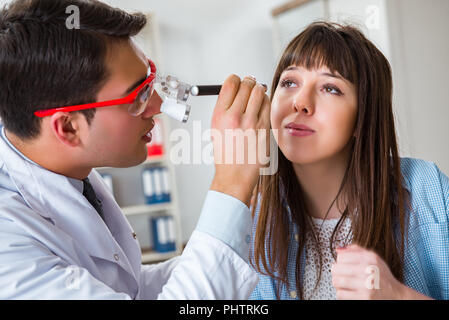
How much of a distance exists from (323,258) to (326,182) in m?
0.22

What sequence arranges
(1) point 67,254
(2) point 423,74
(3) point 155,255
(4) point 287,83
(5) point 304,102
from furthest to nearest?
(3) point 155,255
(2) point 423,74
(4) point 287,83
(5) point 304,102
(1) point 67,254

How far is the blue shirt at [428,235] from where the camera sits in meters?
1.06

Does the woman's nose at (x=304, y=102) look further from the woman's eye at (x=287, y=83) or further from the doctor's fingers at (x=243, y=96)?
the doctor's fingers at (x=243, y=96)

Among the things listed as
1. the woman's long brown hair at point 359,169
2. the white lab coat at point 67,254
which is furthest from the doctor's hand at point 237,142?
the woman's long brown hair at point 359,169

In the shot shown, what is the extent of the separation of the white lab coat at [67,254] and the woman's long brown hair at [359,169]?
41 cm

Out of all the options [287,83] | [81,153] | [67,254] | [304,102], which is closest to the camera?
[67,254]

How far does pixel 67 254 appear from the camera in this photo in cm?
91

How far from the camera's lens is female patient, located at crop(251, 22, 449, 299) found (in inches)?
43.4

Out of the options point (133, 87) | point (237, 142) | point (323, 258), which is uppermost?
point (133, 87)

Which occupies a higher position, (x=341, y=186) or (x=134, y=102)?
(x=134, y=102)

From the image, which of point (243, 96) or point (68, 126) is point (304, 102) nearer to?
point (243, 96)

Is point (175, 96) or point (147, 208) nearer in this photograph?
point (175, 96)

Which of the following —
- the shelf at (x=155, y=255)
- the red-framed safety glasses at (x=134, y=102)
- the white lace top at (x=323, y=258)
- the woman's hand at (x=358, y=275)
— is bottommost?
the shelf at (x=155, y=255)

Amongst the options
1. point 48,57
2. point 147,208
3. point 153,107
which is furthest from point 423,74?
point 48,57
